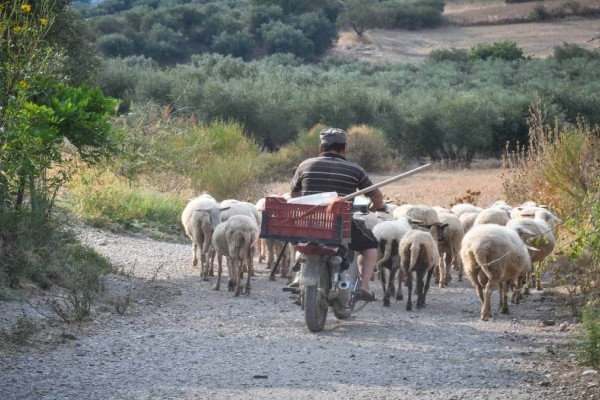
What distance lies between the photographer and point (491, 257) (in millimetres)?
12562

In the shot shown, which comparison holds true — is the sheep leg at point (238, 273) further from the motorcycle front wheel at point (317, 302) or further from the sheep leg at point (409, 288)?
the motorcycle front wheel at point (317, 302)

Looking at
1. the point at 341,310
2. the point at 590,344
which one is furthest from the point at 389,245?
the point at 590,344

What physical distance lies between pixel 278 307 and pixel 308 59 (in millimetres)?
64225

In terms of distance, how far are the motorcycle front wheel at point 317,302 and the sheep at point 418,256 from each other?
2.22 metres

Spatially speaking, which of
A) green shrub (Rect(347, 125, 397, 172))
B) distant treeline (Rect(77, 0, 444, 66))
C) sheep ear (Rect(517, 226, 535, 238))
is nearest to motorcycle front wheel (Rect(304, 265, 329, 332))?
sheep ear (Rect(517, 226, 535, 238))

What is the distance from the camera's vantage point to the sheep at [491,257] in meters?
12.5

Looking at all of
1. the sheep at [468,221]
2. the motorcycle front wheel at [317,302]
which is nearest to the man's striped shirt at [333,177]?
the motorcycle front wheel at [317,302]

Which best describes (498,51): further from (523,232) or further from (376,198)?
(376,198)

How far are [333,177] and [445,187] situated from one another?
19696 mm

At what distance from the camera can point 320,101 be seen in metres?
44.3

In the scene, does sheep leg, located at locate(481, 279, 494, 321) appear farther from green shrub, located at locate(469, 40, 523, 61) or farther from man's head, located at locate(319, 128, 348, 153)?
green shrub, located at locate(469, 40, 523, 61)

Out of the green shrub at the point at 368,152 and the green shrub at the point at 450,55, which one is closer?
the green shrub at the point at 368,152

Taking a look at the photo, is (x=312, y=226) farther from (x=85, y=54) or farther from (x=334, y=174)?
(x=85, y=54)

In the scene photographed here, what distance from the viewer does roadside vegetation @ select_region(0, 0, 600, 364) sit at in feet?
40.8
